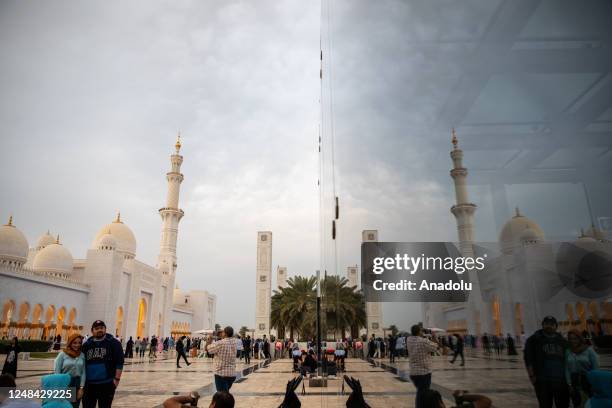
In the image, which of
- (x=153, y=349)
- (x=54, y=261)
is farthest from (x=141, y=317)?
(x=153, y=349)

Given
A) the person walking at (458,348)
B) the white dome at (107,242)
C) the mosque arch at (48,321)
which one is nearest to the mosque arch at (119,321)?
the mosque arch at (48,321)

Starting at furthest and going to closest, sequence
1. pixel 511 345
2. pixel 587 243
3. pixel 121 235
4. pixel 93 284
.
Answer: pixel 121 235 → pixel 93 284 → pixel 511 345 → pixel 587 243

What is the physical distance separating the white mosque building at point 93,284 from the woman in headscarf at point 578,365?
90.9 feet

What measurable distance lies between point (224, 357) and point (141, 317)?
36733 millimetres

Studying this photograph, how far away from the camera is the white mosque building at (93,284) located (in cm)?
2473

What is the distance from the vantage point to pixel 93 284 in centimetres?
3164

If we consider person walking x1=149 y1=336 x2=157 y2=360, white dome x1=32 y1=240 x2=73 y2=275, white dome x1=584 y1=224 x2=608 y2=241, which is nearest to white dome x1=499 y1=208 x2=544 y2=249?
white dome x1=584 y1=224 x2=608 y2=241

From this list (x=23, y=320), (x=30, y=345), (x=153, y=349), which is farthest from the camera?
(x=23, y=320)

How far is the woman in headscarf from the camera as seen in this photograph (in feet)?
3.24

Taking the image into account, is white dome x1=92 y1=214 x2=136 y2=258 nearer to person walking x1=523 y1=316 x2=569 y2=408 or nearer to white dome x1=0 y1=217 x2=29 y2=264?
white dome x1=0 y1=217 x2=29 y2=264

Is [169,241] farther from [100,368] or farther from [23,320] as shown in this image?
[100,368]

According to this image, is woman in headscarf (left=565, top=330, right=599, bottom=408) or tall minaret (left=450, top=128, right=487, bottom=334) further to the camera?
tall minaret (left=450, top=128, right=487, bottom=334)

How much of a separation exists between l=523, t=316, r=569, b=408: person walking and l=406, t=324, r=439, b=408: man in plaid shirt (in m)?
0.37

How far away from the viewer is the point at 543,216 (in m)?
0.97
